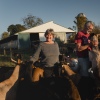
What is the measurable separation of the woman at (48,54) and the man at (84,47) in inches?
24.1

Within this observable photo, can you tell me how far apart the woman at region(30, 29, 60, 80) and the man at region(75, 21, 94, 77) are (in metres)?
0.61

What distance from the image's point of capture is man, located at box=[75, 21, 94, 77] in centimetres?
744

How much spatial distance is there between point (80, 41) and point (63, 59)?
896mm

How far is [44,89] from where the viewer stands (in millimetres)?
7102

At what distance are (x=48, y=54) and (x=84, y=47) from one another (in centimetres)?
89

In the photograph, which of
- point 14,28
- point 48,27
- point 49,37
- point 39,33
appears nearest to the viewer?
point 49,37

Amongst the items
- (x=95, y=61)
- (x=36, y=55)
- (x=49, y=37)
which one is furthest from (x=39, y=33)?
(x=95, y=61)

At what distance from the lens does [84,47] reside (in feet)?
24.5

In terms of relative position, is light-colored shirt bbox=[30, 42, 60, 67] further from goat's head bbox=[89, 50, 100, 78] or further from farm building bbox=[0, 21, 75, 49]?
farm building bbox=[0, 21, 75, 49]

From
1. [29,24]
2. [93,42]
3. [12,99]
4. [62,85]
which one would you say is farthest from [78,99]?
[29,24]

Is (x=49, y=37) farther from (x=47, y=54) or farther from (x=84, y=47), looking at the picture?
(x=84, y=47)

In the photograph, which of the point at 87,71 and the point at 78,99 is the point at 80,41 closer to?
the point at 87,71

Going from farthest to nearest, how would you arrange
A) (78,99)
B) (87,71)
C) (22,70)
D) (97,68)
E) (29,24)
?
(29,24) → (22,70) → (87,71) → (97,68) → (78,99)

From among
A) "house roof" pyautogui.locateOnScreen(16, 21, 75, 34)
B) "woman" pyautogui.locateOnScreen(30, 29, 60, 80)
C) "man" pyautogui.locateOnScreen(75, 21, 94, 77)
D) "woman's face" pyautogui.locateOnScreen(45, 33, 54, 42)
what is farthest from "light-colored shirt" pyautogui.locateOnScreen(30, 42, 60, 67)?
"house roof" pyautogui.locateOnScreen(16, 21, 75, 34)
